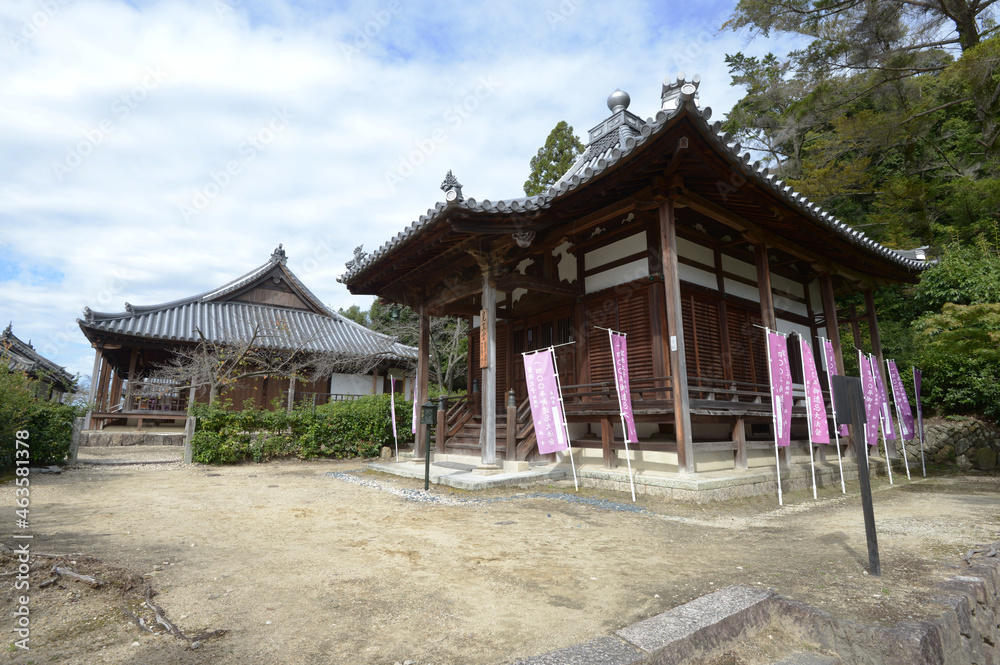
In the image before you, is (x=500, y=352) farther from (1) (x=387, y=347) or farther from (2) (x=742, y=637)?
(1) (x=387, y=347)

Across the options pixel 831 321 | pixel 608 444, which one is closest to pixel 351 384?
pixel 608 444

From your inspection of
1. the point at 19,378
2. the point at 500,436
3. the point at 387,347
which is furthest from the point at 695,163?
the point at 387,347

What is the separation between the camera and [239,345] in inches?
617

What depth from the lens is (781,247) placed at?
10.2 metres

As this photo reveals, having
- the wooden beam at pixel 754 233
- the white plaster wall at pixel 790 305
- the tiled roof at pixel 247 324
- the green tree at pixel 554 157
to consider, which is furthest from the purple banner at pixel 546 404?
the green tree at pixel 554 157

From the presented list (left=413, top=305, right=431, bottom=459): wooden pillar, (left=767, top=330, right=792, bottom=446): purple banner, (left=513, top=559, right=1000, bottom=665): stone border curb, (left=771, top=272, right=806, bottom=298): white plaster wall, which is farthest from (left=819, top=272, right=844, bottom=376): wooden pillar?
(left=413, top=305, right=431, bottom=459): wooden pillar

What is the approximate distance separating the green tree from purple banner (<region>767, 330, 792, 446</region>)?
621 inches

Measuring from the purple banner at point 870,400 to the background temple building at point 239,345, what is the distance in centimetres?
1490

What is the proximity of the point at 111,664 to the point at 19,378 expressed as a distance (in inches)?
388

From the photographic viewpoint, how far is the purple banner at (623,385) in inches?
297

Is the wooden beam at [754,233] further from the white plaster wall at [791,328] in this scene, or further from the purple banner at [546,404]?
the purple banner at [546,404]

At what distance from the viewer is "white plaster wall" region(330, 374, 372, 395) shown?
73.1 ft

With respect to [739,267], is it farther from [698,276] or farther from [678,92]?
[678,92]

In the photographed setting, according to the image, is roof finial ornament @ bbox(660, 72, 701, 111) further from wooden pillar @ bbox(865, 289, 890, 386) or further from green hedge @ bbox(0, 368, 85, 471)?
green hedge @ bbox(0, 368, 85, 471)
